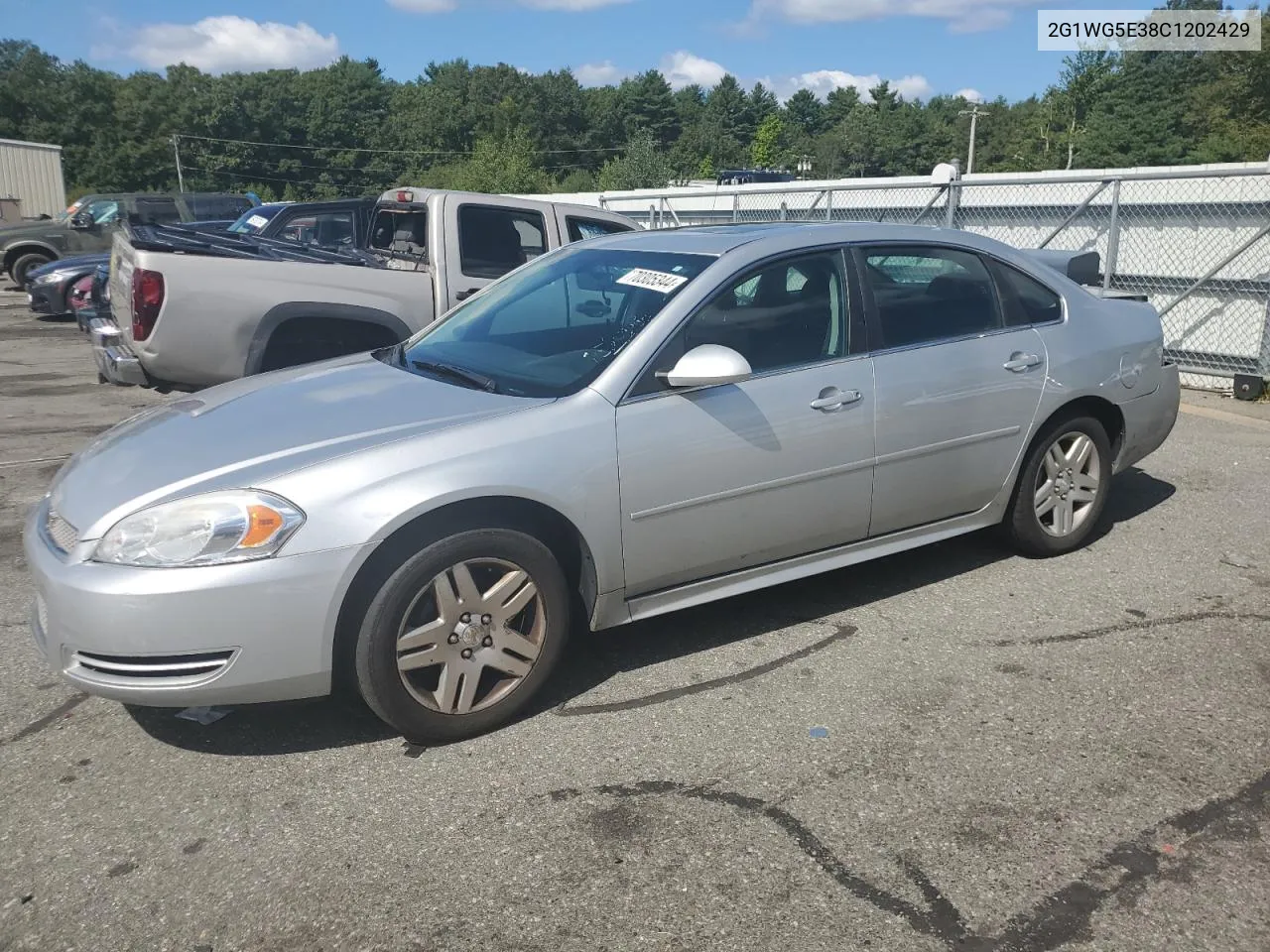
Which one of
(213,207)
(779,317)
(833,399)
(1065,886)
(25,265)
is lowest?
(1065,886)

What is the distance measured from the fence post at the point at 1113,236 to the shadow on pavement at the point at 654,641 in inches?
204

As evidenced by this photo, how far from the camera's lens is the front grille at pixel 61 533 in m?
3.16

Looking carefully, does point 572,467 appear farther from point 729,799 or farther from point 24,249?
point 24,249

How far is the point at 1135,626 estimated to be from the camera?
432 cm

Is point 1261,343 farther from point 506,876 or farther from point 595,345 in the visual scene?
point 506,876

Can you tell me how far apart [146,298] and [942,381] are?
451 centimetres

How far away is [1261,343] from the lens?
370 inches

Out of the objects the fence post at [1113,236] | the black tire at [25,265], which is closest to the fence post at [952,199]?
the fence post at [1113,236]

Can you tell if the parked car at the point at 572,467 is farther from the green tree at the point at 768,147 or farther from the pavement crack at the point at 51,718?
the green tree at the point at 768,147

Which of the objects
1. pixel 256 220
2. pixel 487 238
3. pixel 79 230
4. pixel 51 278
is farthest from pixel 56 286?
pixel 487 238

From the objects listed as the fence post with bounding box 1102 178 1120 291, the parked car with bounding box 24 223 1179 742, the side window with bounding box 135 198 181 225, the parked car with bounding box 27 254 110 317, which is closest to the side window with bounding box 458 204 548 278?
the parked car with bounding box 24 223 1179 742

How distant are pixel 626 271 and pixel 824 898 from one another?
8.39 ft

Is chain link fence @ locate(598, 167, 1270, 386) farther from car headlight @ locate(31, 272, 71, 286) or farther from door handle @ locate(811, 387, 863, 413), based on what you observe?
car headlight @ locate(31, 272, 71, 286)

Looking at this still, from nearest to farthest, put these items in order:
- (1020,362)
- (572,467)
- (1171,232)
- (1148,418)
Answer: (572,467) → (1020,362) → (1148,418) → (1171,232)
